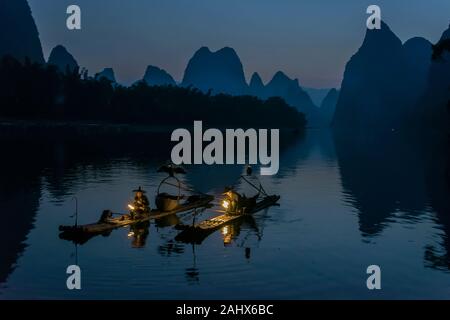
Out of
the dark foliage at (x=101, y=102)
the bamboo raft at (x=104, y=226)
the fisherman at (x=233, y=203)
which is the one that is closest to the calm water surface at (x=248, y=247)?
the bamboo raft at (x=104, y=226)

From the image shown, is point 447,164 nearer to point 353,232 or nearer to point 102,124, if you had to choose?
point 353,232

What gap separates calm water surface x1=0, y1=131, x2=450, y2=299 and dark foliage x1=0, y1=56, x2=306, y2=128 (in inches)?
3130

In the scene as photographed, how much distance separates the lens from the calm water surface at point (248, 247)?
19234mm

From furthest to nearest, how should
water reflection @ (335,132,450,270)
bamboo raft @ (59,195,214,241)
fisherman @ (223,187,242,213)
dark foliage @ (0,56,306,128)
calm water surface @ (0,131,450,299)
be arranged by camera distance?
dark foliage @ (0,56,306,128) → fisherman @ (223,187,242,213) → water reflection @ (335,132,450,270) → bamboo raft @ (59,195,214,241) → calm water surface @ (0,131,450,299)

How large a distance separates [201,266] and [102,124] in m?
122

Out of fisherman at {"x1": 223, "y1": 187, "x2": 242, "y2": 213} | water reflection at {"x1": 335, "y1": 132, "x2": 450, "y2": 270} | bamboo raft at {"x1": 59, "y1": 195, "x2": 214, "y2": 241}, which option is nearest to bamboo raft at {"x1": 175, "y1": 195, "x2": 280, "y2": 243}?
fisherman at {"x1": 223, "y1": 187, "x2": 242, "y2": 213}

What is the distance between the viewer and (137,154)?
3019 inches

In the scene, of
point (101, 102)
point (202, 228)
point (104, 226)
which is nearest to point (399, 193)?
point (202, 228)

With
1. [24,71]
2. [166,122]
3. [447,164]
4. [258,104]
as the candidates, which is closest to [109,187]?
[447,164]

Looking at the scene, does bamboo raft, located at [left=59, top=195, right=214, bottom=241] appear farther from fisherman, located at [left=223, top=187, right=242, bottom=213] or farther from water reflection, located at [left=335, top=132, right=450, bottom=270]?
water reflection, located at [left=335, top=132, right=450, bottom=270]

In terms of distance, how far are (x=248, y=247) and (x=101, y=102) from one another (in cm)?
12057

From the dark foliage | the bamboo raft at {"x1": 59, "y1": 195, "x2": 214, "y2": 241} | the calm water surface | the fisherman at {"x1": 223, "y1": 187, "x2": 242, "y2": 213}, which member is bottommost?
the calm water surface

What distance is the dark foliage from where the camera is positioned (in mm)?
122125

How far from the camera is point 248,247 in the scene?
2486cm
